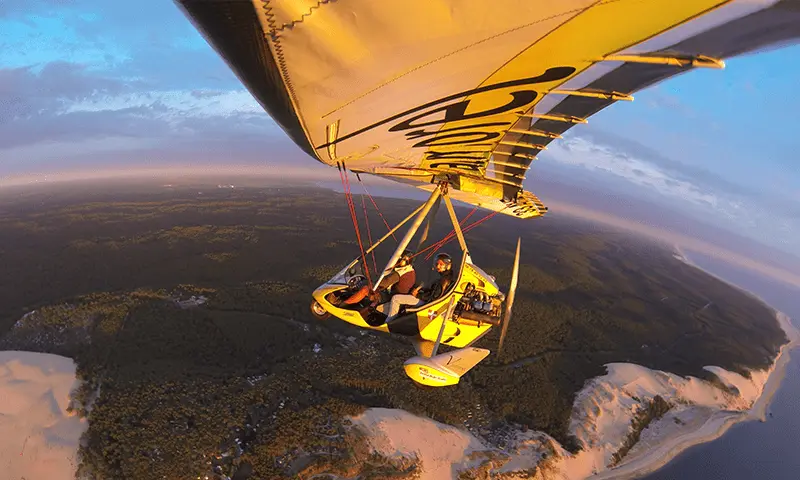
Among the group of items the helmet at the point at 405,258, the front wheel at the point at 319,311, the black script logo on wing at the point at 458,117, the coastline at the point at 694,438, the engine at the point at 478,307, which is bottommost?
the coastline at the point at 694,438

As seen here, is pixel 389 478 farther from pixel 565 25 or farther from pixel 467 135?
pixel 565 25

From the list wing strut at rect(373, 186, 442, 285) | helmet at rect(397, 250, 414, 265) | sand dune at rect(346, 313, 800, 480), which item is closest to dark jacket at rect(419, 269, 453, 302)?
helmet at rect(397, 250, 414, 265)

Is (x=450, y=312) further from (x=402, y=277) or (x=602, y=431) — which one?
(x=602, y=431)

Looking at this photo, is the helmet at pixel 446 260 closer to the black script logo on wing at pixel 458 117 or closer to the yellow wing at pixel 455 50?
the black script logo on wing at pixel 458 117

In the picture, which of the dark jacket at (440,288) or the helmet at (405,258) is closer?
the dark jacket at (440,288)

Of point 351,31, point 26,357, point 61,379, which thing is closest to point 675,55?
point 351,31

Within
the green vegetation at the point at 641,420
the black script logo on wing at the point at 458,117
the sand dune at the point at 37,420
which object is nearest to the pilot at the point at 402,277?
the black script logo on wing at the point at 458,117
